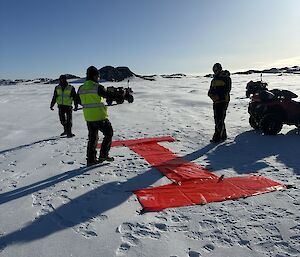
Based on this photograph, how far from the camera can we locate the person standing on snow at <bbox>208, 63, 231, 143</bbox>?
314 inches

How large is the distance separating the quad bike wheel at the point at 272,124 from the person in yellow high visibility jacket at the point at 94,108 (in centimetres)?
→ 423

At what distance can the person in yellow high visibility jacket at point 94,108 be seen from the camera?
6125 millimetres

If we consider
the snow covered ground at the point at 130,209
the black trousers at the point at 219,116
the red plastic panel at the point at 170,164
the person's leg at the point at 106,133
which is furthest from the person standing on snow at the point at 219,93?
the person's leg at the point at 106,133

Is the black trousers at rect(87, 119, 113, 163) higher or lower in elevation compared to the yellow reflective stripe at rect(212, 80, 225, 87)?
lower

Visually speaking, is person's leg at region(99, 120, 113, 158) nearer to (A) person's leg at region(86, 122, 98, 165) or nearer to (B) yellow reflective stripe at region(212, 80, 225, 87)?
(A) person's leg at region(86, 122, 98, 165)

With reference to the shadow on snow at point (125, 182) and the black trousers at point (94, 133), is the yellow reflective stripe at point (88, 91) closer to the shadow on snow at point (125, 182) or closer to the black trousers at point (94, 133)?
the black trousers at point (94, 133)

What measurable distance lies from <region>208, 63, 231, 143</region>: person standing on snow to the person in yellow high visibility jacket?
2835 mm

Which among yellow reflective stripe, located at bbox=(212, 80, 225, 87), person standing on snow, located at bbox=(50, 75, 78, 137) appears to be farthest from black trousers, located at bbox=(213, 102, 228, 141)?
person standing on snow, located at bbox=(50, 75, 78, 137)

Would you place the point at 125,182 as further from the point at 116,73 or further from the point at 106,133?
the point at 116,73

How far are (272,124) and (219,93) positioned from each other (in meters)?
1.70

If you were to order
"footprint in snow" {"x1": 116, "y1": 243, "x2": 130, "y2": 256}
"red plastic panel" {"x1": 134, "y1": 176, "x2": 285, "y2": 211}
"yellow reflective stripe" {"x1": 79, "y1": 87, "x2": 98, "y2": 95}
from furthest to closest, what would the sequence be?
"yellow reflective stripe" {"x1": 79, "y1": 87, "x2": 98, "y2": 95}
"red plastic panel" {"x1": 134, "y1": 176, "x2": 285, "y2": 211}
"footprint in snow" {"x1": 116, "y1": 243, "x2": 130, "y2": 256}

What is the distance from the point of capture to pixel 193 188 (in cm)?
508

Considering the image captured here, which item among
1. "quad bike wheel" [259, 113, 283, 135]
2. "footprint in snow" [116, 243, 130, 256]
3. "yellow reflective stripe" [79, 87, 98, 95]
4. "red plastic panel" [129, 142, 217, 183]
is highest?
"yellow reflective stripe" [79, 87, 98, 95]

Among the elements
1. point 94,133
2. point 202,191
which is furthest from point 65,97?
point 202,191
